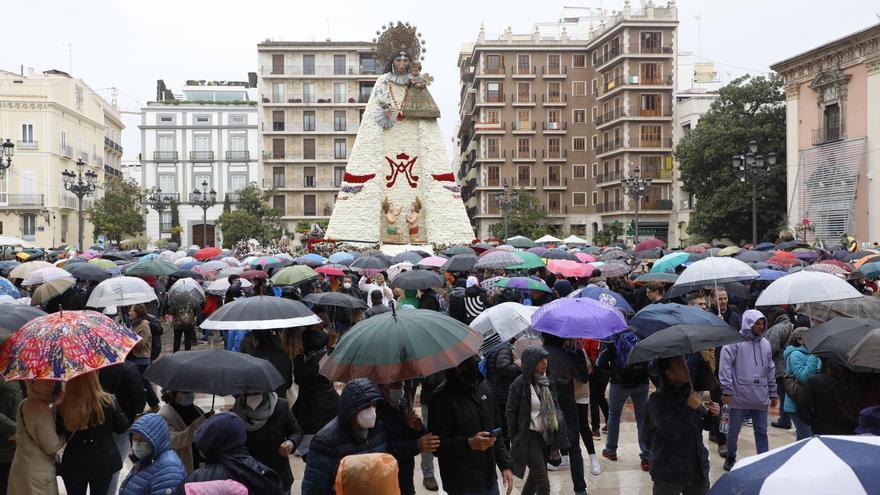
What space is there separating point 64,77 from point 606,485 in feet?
177

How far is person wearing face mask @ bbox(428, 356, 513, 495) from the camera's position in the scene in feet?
15.9

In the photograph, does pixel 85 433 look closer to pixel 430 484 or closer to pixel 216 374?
pixel 216 374

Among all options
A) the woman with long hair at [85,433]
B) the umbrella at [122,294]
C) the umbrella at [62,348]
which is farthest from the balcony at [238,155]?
the woman with long hair at [85,433]

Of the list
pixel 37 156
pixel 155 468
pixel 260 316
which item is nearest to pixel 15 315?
pixel 260 316

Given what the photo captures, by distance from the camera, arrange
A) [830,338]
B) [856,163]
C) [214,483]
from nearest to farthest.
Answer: [214,483]
[830,338]
[856,163]

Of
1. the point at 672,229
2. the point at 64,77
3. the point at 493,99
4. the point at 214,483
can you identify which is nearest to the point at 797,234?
the point at 672,229

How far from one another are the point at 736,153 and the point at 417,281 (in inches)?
1306

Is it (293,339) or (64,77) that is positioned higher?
(64,77)

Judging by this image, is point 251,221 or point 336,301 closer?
point 336,301

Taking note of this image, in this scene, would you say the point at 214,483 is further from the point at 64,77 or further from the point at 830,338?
the point at 64,77

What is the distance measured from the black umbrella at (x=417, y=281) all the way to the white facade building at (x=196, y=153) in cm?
5123

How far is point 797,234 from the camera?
109 ft

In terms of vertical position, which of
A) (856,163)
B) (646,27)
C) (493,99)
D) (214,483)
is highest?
(646,27)

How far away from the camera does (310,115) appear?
2430 inches
